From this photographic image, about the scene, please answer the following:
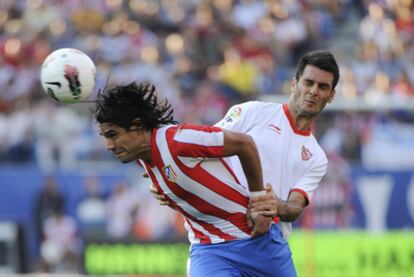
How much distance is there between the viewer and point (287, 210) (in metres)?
7.12

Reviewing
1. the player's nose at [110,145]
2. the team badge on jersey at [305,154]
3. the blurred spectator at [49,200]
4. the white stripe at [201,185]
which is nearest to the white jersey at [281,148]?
the team badge on jersey at [305,154]

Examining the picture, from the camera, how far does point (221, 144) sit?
6.56m

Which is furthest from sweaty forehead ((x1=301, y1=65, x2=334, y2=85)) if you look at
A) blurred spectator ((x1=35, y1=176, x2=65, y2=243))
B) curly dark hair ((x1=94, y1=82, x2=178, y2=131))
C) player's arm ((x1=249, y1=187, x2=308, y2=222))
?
blurred spectator ((x1=35, y1=176, x2=65, y2=243))

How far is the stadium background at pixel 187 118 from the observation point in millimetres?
13734

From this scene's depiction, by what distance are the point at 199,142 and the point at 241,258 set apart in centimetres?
98

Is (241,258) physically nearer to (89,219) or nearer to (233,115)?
(233,115)

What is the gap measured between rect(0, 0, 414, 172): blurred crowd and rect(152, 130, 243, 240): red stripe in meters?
7.69

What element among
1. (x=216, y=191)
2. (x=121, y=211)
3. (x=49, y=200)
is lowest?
(x=121, y=211)

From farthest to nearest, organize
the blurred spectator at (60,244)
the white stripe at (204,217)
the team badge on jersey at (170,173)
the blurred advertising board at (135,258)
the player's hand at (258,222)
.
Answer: the blurred spectator at (60,244)
the blurred advertising board at (135,258)
the player's hand at (258,222)
the white stripe at (204,217)
the team badge on jersey at (170,173)

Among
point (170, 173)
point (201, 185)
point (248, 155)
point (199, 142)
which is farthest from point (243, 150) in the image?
point (170, 173)

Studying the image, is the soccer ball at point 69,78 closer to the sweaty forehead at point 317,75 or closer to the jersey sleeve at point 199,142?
the jersey sleeve at point 199,142

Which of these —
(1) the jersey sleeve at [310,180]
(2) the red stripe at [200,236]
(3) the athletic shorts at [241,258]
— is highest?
(1) the jersey sleeve at [310,180]

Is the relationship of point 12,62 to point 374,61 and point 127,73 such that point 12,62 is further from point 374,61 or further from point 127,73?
point 374,61

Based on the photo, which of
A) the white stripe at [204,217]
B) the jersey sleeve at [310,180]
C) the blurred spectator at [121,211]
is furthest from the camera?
the blurred spectator at [121,211]
